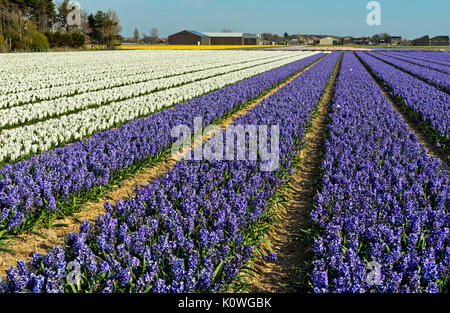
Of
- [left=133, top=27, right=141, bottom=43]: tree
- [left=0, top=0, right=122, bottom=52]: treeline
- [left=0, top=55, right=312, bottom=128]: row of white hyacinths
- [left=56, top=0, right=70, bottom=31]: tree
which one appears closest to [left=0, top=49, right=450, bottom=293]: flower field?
[left=0, top=55, right=312, bottom=128]: row of white hyacinths

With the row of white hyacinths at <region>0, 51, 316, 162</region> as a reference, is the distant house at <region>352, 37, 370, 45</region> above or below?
above

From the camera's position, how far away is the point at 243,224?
5.08 metres

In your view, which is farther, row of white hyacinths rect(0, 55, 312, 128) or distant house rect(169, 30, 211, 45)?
distant house rect(169, 30, 211, 45)

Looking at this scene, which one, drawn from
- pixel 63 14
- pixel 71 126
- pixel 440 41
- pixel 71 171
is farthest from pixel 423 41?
pixel 71 171

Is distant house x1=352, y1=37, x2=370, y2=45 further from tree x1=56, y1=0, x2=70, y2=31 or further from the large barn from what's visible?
tree x1=56, y1=0, x2=70, y2=31

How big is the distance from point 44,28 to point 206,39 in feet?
191

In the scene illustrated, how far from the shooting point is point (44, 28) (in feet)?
301

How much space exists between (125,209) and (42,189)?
1.76 m

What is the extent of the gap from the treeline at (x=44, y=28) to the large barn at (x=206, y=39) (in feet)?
91.8

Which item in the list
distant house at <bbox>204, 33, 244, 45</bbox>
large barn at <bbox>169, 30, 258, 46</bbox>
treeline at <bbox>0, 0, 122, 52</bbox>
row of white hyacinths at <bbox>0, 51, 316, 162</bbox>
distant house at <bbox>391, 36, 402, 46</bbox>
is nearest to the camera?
row of white hyacinths at <bbox>0, 51, 316, 162</bbox>

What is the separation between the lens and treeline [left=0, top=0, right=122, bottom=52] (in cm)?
6178

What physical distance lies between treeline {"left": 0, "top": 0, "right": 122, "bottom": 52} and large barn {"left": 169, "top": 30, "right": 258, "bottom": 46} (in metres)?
28.0

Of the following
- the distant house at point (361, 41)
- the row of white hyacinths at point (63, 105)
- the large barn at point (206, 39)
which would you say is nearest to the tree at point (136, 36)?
the large barn at point (206, 39)

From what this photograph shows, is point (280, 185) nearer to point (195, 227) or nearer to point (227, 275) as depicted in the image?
point (195, 227)
